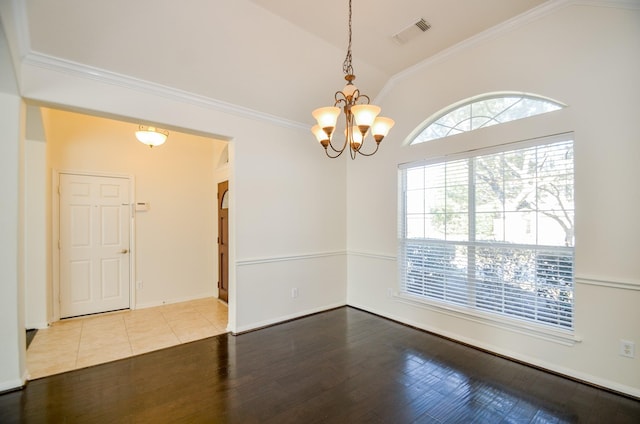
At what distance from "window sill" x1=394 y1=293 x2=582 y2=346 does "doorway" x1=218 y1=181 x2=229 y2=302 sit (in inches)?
117

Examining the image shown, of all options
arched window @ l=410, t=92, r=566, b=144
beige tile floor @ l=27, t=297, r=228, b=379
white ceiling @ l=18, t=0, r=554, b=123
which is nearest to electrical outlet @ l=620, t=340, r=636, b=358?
arched window @ l=410, t=92, r=566, b=144

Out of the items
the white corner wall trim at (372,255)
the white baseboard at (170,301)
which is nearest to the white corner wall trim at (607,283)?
the white corner wall trim at (372,255)

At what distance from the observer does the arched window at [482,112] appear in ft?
9.25

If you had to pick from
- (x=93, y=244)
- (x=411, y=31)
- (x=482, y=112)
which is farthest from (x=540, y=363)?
(x=93, y=244)

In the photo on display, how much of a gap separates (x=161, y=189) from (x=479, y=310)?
16.8ft

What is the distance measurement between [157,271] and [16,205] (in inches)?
103

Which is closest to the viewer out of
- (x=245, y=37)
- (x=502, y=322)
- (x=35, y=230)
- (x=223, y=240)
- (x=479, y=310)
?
(x=245, y=37)

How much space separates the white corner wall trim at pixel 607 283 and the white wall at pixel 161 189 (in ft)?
17.1

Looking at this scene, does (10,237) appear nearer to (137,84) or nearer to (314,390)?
(137,84)

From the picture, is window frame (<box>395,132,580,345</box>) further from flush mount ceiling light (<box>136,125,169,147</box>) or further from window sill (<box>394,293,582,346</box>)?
flush mount ceiling light (<box>136,125,169,147</box>)

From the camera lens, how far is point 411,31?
3021 millimetres

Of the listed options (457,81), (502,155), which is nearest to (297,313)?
(502,155)

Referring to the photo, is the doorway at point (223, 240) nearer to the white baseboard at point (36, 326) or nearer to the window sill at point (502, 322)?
the white baseboard at point (36, 326)

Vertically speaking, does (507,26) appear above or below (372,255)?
above
